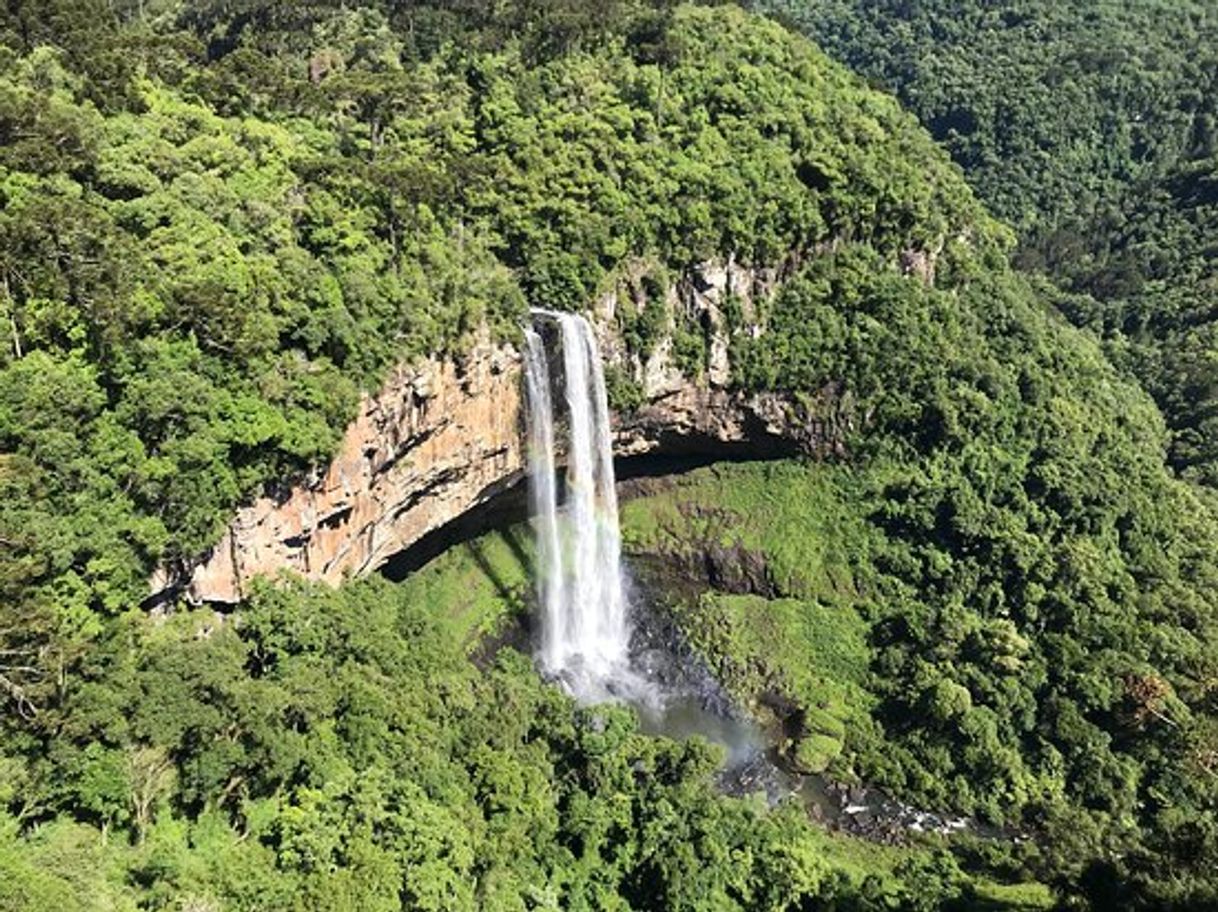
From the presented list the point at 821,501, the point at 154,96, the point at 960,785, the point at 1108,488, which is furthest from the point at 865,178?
the point at 154,96

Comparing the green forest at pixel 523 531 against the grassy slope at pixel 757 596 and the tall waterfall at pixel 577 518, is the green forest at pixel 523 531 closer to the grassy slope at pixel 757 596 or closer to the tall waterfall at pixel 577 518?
the grassy slope at pixel 757 596

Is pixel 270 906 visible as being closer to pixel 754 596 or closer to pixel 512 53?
pixel 754 596

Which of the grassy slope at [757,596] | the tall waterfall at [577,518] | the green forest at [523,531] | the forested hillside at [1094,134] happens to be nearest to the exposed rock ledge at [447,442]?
the green forest at [523,531]

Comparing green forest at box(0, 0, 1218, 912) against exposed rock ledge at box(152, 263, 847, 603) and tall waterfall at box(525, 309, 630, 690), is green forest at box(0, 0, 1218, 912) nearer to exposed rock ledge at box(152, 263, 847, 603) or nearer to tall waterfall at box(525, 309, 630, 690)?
exposed rock ledge at box(152, 263, 847, 603)

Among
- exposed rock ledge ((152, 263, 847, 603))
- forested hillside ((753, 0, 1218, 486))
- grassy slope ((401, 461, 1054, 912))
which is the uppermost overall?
forested hillside ((753, 0, 1218, 486))

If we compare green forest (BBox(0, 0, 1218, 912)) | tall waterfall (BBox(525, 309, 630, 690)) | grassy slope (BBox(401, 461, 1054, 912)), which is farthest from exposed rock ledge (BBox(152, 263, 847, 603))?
grassy slope (BBox(401, 461, 1054, 912))
